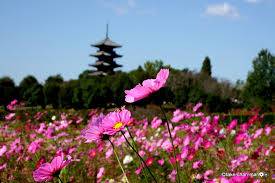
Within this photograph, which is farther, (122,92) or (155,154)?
(122,92)

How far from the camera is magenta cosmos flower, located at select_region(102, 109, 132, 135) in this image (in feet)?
4.69

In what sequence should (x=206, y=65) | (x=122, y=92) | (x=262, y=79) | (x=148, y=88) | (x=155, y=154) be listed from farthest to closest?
(x=206, y=65), (x=262, y=79), (x=122, y=92), (x=155, y=154), (x=148, y=88)

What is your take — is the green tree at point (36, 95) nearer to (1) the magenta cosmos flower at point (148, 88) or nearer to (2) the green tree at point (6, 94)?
(2) the green tree at point (6, 94)

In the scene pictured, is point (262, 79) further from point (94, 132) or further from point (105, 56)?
point (94, 132)

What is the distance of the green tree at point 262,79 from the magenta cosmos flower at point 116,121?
34311 millimetres

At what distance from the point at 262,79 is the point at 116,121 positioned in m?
37.4

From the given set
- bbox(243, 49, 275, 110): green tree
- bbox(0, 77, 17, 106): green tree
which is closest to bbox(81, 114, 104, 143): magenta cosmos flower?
bbox(0, 77, 17, 106): green tree

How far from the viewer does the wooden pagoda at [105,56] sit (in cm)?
5728

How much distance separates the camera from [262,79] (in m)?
37.5

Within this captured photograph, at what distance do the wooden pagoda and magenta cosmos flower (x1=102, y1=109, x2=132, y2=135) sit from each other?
54.7 metres

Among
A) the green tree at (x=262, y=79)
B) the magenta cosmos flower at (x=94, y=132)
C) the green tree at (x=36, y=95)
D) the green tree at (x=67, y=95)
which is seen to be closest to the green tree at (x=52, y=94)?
the green tree at (x=36, y=95)

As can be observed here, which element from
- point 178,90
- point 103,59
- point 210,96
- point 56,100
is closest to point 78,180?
point 210,96

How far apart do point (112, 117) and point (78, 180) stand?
115 inches

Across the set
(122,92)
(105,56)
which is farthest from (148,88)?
(105,56)
